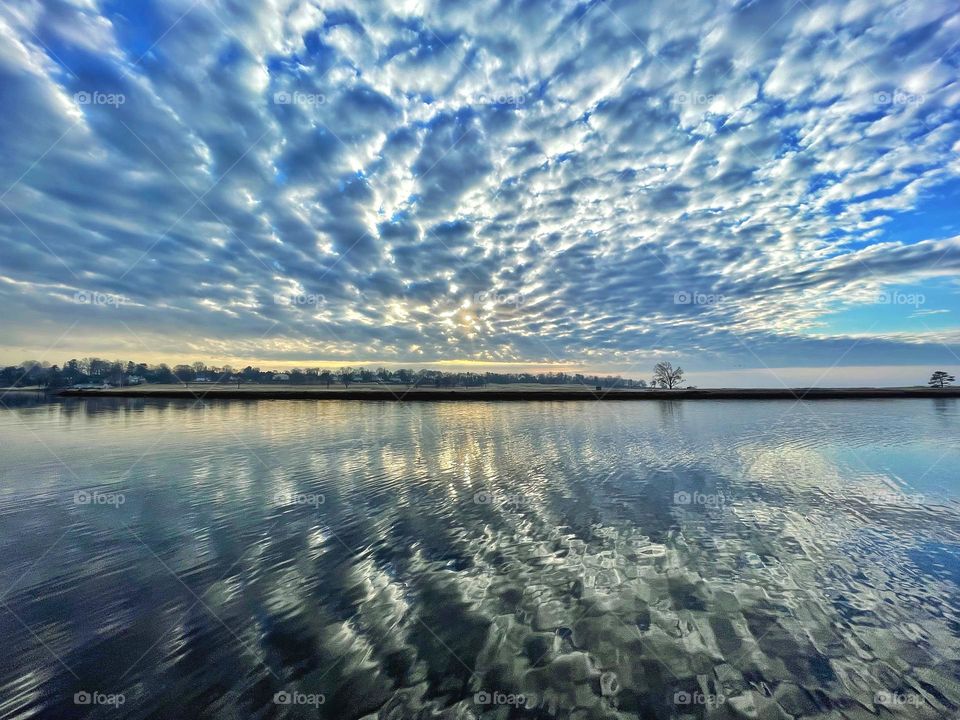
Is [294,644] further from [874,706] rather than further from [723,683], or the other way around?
[874,706]

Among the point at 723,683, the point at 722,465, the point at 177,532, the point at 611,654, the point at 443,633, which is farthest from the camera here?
the point at 722,465

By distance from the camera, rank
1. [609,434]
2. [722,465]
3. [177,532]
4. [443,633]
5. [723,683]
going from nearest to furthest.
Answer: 1. [723,683]
2. [443,633]
3. [177,532]
4. [722,465]
5. [609,434]

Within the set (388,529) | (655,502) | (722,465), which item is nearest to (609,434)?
(722,465)

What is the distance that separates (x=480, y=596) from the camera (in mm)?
9102

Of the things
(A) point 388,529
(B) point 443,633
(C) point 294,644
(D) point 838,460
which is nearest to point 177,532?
(A) point 388,529

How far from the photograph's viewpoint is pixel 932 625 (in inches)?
308

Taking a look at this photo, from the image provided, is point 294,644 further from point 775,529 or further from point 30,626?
point 775,529

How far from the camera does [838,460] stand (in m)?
24.5

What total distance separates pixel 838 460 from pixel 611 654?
88.3 feet

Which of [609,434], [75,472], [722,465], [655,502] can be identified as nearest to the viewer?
[655,502]

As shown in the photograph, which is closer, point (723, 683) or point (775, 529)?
point (723, 683)

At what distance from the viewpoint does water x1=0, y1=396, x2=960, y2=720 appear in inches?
245

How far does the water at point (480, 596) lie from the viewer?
6.22 m

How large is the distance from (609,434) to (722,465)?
52.0ft
